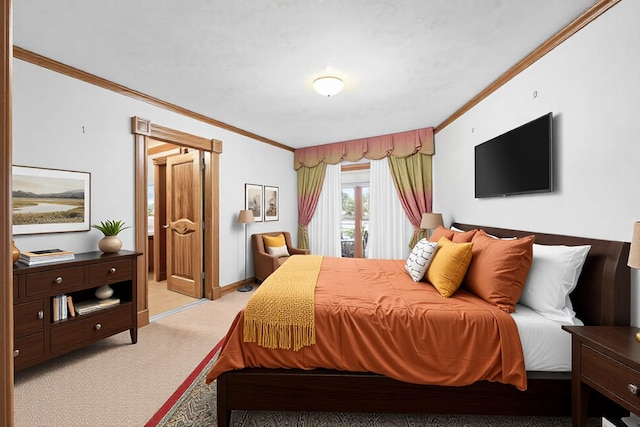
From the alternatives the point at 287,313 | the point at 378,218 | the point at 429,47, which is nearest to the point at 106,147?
the point at 287,313

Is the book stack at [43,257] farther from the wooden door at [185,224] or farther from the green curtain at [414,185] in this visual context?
the green curtain at [414,185]

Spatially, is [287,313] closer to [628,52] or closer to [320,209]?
[628,52]

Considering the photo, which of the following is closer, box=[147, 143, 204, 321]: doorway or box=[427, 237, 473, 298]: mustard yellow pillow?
box=[427, 237, 473, 298]: mustard yellow pillow

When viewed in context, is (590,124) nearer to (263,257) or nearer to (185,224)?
(263,257)

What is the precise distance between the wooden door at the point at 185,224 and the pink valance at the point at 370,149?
7.06ft

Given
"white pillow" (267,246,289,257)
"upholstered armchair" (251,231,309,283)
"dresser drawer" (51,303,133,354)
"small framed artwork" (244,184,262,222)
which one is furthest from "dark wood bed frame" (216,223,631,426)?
"small framed artwork" (244,184,262,222)

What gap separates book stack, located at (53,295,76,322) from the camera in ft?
7.46

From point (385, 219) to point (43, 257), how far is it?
4.39 m

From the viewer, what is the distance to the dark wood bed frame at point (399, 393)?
164 centimetres

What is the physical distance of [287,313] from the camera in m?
1.76

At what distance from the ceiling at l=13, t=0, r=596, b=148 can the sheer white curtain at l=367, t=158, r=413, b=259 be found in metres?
1.76

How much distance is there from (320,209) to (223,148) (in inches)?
87.7

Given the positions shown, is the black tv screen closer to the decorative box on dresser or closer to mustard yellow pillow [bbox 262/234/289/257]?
mustard yellow pillow [bbox 262/234/289/257]

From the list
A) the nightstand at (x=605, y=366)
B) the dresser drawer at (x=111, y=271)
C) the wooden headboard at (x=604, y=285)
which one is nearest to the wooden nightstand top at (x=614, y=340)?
the nightstand at (x=605, y=366)
